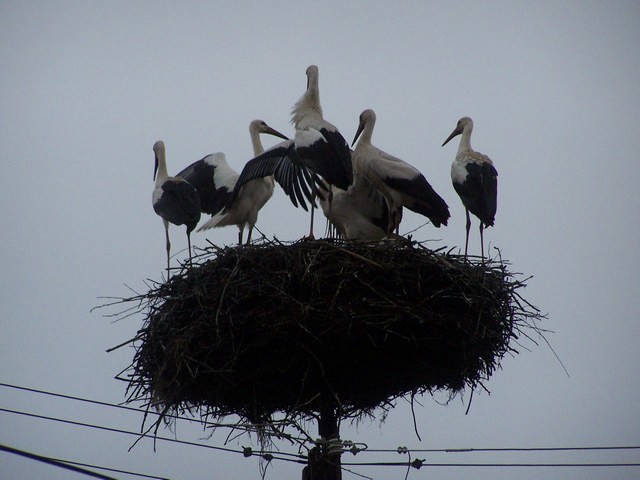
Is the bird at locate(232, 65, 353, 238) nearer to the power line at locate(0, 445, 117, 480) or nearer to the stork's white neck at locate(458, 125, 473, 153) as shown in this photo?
the stork's white neck at locate(458, 125, 473, 153)

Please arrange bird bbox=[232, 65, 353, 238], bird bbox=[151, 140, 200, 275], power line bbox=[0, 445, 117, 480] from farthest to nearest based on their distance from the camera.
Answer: bird bbox=[151, 140, 200, 275], bird bbox=[232, 65, 353, 238], power line bbox=[0, 445, 117, 480]

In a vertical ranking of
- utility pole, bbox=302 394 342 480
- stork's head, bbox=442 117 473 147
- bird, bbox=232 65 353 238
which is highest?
stork's head, bbox=442 117 473 147

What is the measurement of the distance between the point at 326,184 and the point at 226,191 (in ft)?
2.41

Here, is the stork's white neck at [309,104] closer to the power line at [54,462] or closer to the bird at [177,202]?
the bird at [177,202]

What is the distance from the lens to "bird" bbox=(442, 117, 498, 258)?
7.66 m

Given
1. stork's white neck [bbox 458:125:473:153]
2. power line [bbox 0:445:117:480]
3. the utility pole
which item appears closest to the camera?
power line [bbox 0:445:117:480]

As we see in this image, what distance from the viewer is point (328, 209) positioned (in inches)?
299

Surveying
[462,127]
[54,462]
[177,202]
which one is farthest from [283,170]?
[54,462]

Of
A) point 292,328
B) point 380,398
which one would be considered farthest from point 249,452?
point 380,398

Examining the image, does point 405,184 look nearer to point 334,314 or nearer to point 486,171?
point 486,171

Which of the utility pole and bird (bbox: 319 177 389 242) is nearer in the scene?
the utility pole

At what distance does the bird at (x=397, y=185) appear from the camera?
23.9 ft

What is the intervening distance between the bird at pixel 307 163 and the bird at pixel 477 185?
999mm

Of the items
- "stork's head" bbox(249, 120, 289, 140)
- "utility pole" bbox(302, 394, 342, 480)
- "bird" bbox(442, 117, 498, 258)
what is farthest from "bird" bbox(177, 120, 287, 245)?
"utility pole" bbox(302, 394, 342, 480)
